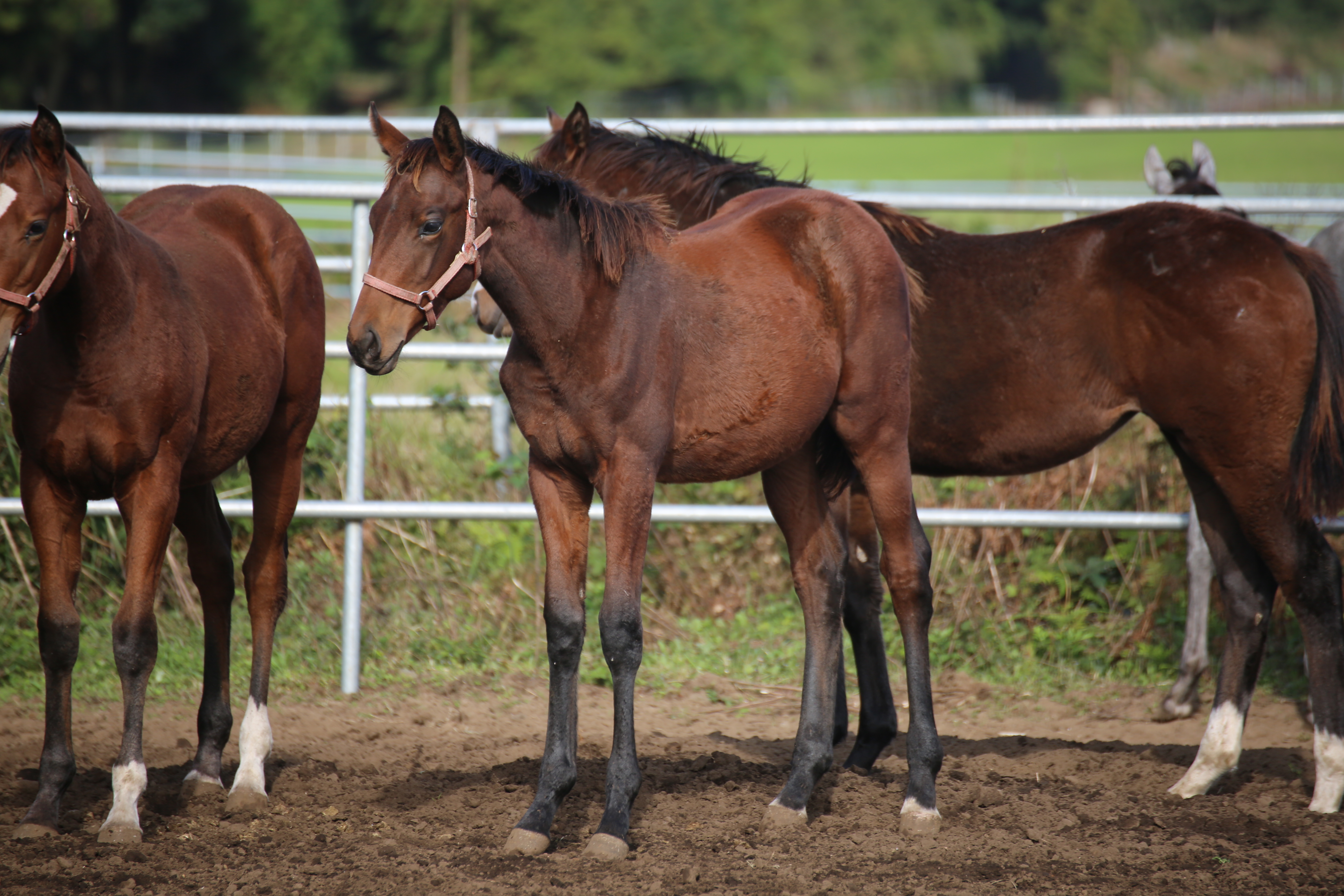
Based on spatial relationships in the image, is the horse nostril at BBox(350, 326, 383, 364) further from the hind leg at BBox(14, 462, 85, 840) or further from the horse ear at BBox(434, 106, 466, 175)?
the hind leg at BBox(14, 462, 85, 840)

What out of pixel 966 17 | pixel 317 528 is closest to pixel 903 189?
pixel 317 528

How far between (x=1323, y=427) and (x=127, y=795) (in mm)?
3886

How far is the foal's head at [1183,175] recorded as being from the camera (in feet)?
17.6

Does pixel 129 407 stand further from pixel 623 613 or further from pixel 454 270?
pixel 623 613

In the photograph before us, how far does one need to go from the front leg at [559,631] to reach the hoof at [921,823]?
981mm

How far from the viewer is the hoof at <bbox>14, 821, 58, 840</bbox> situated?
3.02 m

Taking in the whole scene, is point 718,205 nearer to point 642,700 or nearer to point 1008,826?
point 642,700

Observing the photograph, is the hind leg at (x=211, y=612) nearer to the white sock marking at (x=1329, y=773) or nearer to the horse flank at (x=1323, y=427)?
the white sock marking at (x=1329, y=773)

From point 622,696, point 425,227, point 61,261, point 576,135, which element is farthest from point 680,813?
point 576,135

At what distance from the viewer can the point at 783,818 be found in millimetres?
3227

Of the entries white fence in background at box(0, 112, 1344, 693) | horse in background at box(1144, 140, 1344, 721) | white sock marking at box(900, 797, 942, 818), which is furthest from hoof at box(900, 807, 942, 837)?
horse in background at box(1144, 140, 1344, 721)

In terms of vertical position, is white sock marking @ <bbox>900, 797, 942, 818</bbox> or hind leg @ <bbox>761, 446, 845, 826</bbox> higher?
hind leg @ <bbox>761, 446, 845, 826</bbox>

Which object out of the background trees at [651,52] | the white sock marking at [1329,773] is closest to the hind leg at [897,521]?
the white sock marking at [1329,773]

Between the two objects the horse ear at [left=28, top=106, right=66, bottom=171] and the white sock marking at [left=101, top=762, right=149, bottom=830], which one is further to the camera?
the white sock marking at [left=101, top=762, right=149, bottom=830]
